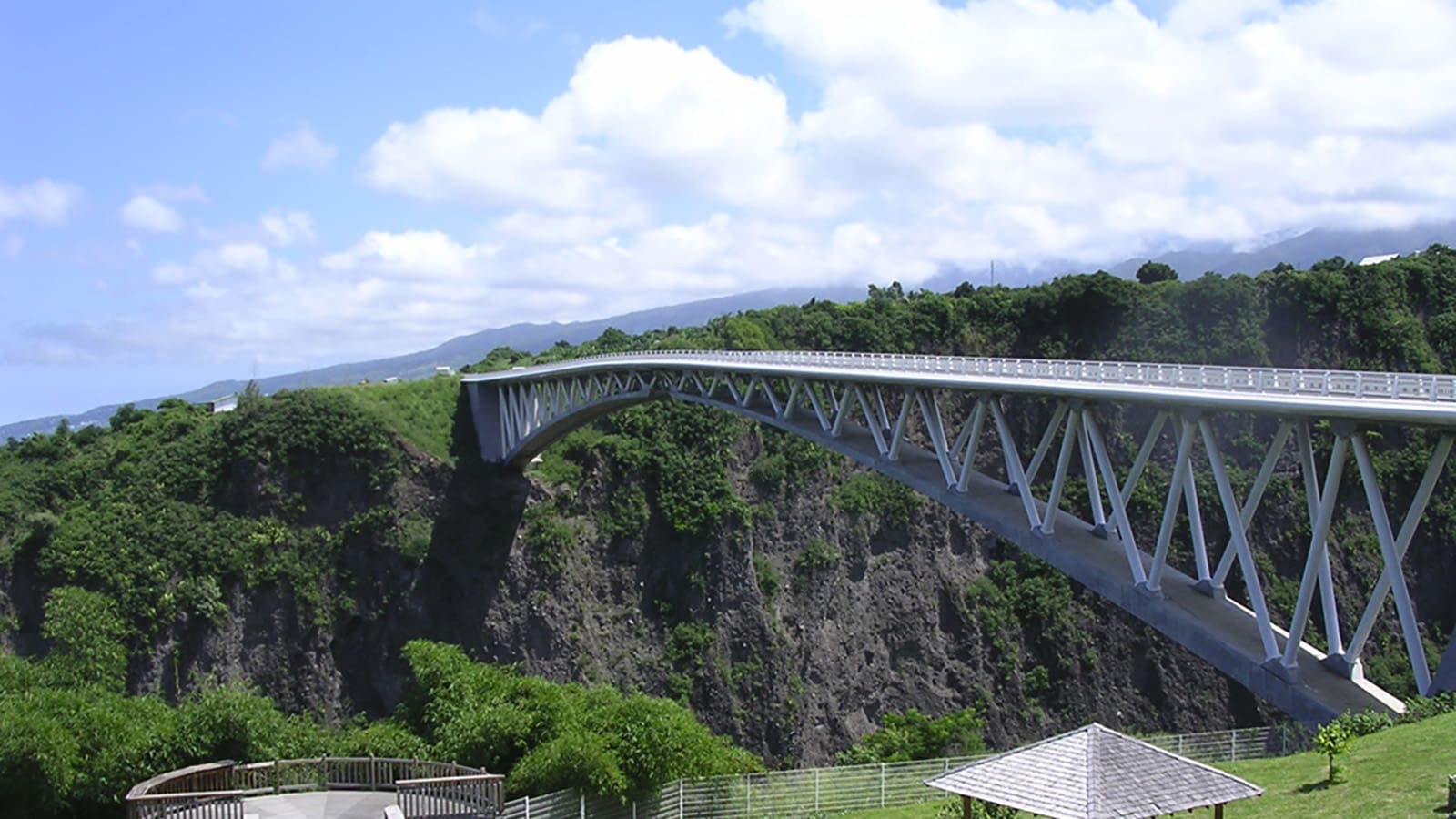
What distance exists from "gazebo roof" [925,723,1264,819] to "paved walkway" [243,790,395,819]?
1303cm

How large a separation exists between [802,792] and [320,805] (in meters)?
10.8

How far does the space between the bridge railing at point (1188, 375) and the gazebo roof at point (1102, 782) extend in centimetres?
950

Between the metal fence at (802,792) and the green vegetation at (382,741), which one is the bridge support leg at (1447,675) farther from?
the green vegetation at (382,741)

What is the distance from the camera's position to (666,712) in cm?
3005

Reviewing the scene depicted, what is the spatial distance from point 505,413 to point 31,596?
1009 inches

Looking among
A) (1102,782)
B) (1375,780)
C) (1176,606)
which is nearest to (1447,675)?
(1375,780)

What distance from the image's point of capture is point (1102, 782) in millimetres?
17125

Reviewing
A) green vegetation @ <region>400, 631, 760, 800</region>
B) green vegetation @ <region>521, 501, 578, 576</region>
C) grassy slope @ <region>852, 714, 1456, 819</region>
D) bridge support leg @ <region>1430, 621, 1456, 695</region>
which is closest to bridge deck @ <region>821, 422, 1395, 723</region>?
bridge support leg @ <region>1430, 621, 1456, 695</region>

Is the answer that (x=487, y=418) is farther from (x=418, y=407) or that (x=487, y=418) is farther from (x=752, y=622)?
(x=752, y=622)

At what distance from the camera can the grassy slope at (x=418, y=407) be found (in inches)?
→ 2815

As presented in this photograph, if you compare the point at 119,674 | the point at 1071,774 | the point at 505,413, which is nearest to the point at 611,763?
the point at 1071,774

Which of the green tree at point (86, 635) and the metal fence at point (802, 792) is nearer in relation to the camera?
the metal fence at point (802, 792)

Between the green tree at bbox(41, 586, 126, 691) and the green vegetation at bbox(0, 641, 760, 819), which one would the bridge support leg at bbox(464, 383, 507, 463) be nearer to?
the green tree at bbox(41, 586, 126, 691)

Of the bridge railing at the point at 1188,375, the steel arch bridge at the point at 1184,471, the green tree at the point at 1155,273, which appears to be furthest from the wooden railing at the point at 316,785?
the green tree at the point at 1155,273
